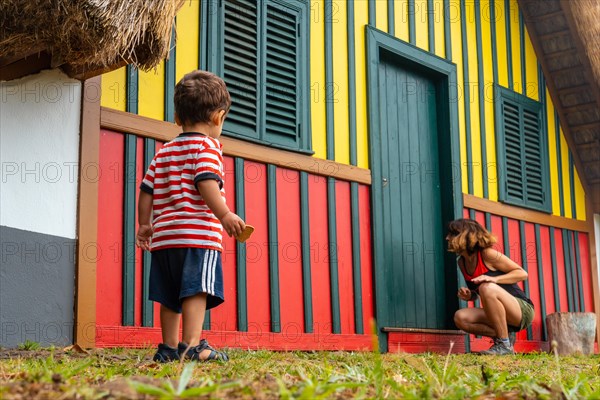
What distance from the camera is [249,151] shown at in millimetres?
5711

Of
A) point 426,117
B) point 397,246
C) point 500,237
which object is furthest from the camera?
point 500,237

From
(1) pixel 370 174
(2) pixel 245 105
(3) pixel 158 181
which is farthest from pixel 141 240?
(1) pixel 370 174

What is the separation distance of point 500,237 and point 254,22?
351cm

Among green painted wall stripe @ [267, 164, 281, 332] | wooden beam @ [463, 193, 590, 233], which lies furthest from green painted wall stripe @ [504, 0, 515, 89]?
green painted wall stripe @ [267, 164, 281, 332]

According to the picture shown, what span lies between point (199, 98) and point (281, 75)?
2466mm

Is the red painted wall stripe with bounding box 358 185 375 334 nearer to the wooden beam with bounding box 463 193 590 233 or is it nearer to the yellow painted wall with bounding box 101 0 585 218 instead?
the yellow painted wall with bounding box 101 0 585 218

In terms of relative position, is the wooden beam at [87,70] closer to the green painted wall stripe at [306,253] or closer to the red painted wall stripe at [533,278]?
the green painted wall stripe at [306,253]

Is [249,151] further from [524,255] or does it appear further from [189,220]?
[524,255]

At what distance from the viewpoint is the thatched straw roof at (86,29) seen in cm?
387

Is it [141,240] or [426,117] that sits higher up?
[426,117]

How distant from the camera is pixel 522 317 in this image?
668cm

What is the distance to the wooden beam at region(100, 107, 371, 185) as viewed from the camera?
4.92m

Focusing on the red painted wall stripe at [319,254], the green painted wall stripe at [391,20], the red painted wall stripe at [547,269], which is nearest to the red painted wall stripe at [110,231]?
the red painted wall stripe at [319,254]

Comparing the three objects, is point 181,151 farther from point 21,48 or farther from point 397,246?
point 397,246
